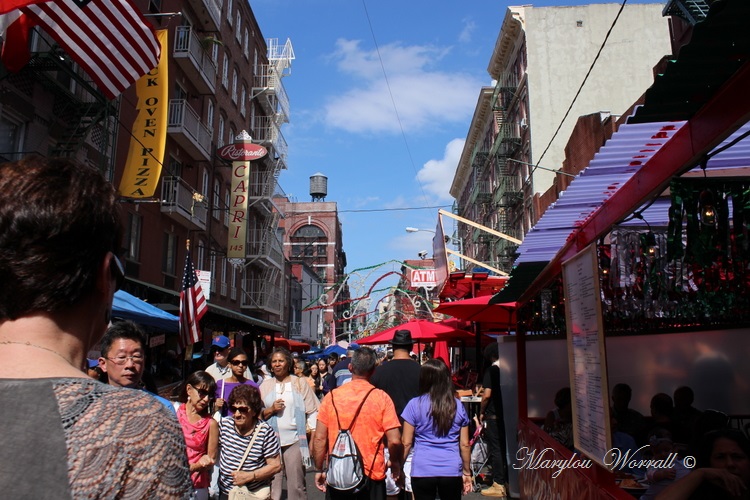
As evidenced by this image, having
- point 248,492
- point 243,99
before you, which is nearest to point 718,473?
point 248,492

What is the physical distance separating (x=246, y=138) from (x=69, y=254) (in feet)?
87.1

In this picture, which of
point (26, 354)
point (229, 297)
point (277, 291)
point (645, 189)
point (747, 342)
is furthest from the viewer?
point (277, 291)

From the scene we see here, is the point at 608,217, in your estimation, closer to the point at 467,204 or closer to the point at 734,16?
the point at 734,16

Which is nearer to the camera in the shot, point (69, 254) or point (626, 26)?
point (69, 254)

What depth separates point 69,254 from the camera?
1.31m

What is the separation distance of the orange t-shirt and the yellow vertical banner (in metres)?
12.2

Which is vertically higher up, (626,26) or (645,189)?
(626,26)

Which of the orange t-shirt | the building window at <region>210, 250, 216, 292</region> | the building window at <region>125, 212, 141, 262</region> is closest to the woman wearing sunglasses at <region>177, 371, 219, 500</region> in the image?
the orange t-shirt

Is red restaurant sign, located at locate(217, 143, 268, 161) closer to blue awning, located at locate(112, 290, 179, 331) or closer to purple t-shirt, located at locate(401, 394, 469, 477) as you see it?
blue awning, located at locate(112, 290, 179, 331)

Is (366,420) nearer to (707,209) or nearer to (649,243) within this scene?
(649,243)

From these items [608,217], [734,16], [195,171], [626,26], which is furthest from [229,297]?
[734,16]

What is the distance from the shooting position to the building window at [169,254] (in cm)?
2209

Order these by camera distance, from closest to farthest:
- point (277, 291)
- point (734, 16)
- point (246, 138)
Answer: point (734, 16)
point (246, 138)
point (277, 291)

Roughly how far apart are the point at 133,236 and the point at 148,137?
458 cm
